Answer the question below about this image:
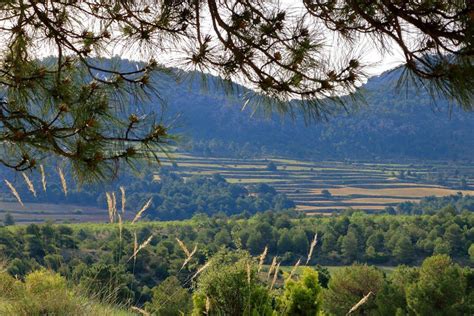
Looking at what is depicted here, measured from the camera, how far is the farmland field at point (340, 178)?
71.1 m

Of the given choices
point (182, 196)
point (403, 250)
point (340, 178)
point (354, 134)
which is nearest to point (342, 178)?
point (340, 178)

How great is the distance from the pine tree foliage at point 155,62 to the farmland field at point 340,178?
60323 mm

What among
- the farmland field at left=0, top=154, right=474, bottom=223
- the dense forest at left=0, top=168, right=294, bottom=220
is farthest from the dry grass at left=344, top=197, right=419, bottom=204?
the dense forest at left=0, top=168, right=294, bottom=220

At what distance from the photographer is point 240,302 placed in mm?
3592

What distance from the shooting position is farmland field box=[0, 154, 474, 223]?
7106 cm

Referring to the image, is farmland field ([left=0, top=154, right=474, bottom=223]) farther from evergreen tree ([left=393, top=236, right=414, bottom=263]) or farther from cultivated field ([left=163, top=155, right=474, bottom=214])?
evergreen tree ([left=393, top=236, right=414, bottom=263])

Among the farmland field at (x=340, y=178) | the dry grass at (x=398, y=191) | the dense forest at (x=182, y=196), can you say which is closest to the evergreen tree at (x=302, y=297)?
the dense forest at (x=182, y=196)

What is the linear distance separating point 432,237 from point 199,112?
41.8 meters

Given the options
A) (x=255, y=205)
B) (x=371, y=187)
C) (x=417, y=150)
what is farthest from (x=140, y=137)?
(x=417, y=150)

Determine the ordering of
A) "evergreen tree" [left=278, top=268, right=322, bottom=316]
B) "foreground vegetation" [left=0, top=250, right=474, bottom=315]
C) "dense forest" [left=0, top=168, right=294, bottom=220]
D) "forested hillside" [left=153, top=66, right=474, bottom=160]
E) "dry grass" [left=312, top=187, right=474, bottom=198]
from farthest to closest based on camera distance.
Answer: "forested hillside" [left=153, top=66, right=474, bottom=160]
"dry grass" [left=312, top=187, right=474, bottom=198]
"dense forest" [left=0, top=168, right=294, bottom=220]
"evergreen tree" [left=278, top=268, right=322, bottom=316]
"foreground vegetation" [left=0, top=250, right=474, bottom=315]

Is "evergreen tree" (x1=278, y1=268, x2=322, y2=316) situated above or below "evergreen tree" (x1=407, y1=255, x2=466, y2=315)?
above

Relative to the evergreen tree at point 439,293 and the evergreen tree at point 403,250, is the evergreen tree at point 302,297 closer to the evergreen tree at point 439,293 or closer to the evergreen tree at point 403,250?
the evergreen tree at point 439,293

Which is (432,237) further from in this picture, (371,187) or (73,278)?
(73,278)

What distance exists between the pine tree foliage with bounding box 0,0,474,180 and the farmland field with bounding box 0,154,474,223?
60.3 metres
